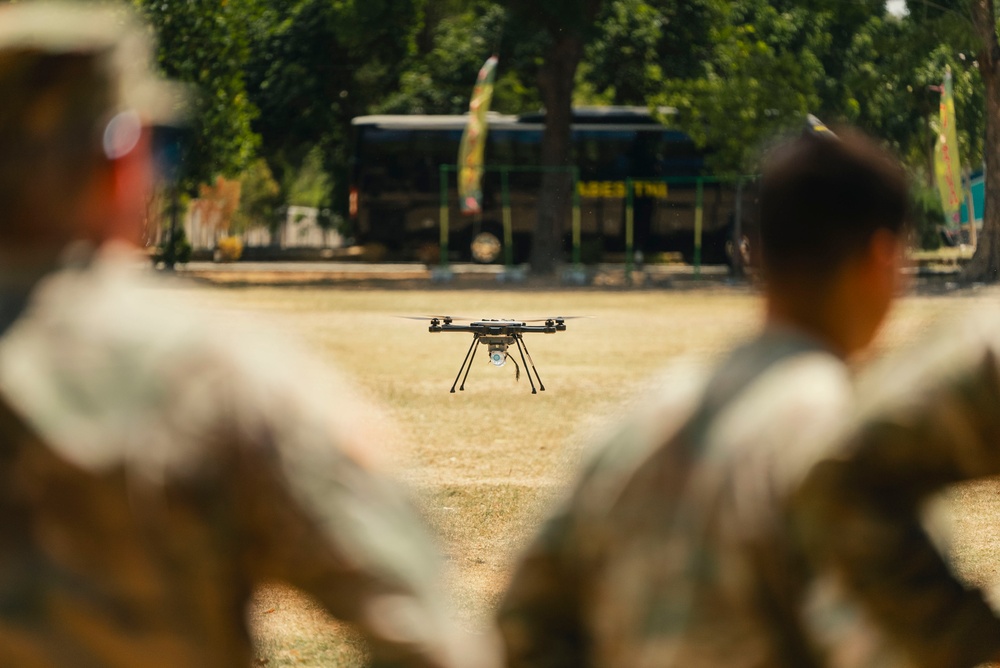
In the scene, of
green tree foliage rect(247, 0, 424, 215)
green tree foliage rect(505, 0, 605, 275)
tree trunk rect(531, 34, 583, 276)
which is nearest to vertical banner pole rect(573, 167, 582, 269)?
green tree foliage rect(505, 0, 605, 275)

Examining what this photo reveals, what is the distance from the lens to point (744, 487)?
2057mm

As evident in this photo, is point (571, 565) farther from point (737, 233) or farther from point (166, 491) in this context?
point (737, 233)

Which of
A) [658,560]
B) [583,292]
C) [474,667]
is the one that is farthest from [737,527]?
[583,292]

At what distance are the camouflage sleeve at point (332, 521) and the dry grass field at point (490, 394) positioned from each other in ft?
0.51

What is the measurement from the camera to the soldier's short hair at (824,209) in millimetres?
2199

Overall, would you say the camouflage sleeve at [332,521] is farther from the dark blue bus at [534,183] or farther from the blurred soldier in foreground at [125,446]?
the dark blue bus at [534,183]

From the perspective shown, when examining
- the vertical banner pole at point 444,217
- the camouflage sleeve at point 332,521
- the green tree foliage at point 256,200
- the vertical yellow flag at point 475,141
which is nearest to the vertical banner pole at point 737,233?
the vertical banner pole at point 444,217

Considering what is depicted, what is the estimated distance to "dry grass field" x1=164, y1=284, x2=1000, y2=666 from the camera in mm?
6090

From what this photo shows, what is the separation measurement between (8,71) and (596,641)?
1113 mm

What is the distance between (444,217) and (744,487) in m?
34.6

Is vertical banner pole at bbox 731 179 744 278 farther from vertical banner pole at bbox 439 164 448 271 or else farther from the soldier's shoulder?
the soldier's shoulder

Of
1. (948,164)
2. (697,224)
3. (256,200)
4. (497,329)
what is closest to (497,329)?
(497,329)

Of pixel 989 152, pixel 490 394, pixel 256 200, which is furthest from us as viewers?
pixel 256 200

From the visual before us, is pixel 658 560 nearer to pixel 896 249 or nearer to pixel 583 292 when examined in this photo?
pixel 896 249
